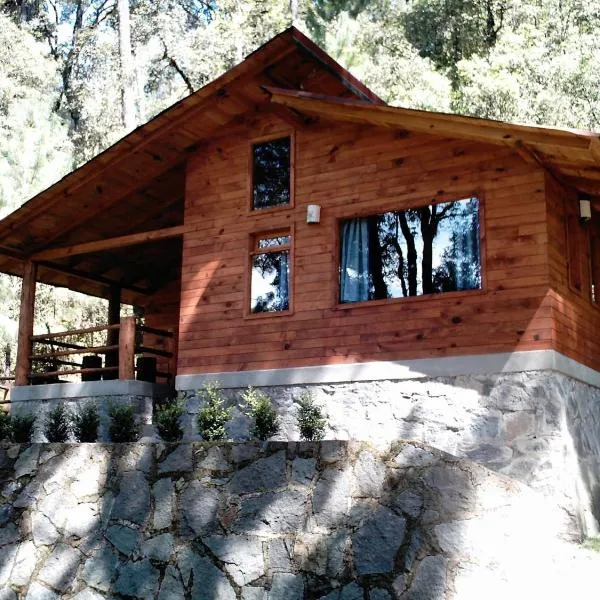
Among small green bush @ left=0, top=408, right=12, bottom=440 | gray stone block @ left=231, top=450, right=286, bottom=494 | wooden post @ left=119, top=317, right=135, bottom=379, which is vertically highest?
wooden post @ left=119, top=317, right=135, bottom=379

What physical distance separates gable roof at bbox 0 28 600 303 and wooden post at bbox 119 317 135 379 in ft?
6.63

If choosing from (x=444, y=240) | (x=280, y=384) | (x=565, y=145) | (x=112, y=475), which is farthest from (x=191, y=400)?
(x=565, y=145)

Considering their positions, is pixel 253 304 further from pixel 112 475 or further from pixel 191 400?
pixel 112 475

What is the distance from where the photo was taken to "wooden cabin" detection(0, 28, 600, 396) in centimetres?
907

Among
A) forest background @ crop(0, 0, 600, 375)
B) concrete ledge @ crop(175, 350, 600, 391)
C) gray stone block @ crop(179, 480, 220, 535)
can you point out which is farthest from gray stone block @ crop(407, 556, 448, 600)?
forest background @ crop(0, 0, 600, 375)

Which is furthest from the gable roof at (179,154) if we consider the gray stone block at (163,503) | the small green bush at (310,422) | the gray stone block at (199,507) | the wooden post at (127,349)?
the gray stone block at (163,503)

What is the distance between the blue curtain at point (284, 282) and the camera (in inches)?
416

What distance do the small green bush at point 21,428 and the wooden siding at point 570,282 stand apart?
18.7 ft

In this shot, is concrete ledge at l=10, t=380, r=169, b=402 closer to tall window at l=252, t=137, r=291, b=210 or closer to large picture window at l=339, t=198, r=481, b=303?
tall window at l=252, t=137, r=291, b=210

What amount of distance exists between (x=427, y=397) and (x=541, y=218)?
2.29m

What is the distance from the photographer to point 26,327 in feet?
42.7

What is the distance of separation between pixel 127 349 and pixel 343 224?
357 cm

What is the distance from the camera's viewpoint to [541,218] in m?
8.98

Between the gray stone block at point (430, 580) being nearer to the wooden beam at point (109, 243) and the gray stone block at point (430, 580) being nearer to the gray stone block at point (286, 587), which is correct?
the gray stone block at point (286, 587)
